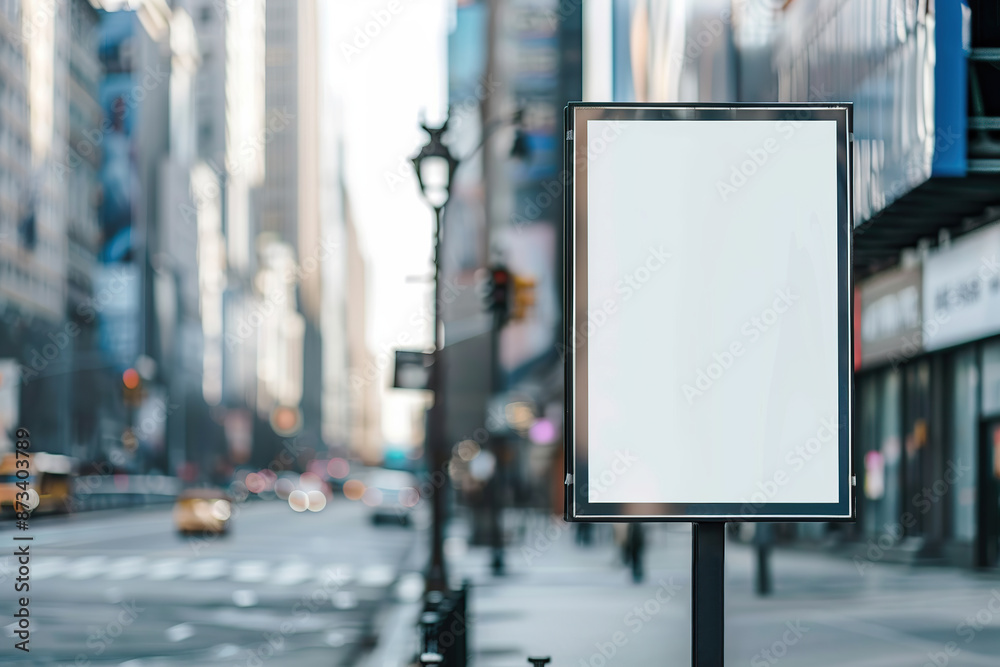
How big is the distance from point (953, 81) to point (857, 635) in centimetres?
720

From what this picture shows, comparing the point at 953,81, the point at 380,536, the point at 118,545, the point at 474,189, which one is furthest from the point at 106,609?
the point at 474,189

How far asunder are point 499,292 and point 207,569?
12.3 metres

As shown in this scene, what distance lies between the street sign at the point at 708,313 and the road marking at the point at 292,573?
1950cm

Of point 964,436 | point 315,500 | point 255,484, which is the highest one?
point 964,436

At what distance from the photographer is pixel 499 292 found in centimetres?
1902

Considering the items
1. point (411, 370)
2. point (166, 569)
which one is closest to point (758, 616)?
point (411, 370)

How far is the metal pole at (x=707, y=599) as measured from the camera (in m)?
5.61

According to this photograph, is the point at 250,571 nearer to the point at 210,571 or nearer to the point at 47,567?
the point at 210,571

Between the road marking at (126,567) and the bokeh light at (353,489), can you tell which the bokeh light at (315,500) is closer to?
the bokeh light at (353,489)

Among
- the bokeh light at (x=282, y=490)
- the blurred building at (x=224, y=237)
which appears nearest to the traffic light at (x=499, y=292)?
the bokeh light at (x=282, y=490)

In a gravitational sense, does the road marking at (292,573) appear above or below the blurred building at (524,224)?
below

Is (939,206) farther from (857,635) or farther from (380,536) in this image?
(380,536)

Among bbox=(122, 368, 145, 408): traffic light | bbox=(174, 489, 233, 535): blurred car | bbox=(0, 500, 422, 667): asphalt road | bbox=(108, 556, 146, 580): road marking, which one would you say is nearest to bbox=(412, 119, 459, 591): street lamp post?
bbox=(0, 500, 422, 667): asphalt road

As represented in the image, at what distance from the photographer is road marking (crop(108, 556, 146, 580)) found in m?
25.8
